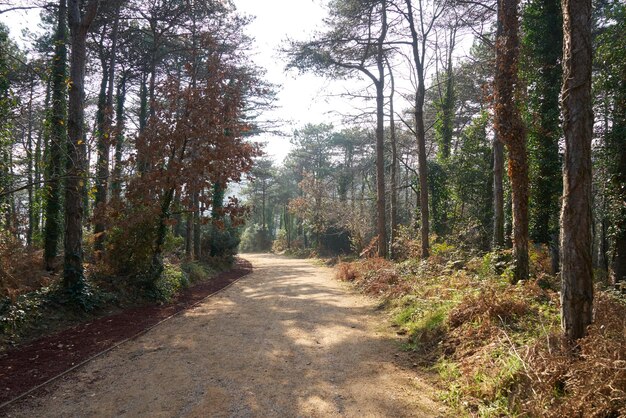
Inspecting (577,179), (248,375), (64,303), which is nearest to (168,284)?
(64,303)

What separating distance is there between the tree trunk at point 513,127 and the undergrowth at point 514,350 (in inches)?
24.2

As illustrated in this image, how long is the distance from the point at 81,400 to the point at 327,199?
27.1m

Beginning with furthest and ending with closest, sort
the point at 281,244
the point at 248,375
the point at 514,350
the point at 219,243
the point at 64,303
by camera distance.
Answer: the point at 281,244
the point at 219,243
the point at 64,303
the point at 248,375
the point at 514,350

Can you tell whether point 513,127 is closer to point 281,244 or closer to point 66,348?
point 66,348

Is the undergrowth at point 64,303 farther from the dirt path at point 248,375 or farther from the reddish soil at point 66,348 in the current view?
the dirt path at point 248,375

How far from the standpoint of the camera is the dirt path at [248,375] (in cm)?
394

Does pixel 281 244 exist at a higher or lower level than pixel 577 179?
lower

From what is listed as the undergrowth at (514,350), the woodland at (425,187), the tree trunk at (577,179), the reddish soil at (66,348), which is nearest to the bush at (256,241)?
the woodland at (425,187)

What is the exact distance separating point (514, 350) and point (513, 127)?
5042 mm

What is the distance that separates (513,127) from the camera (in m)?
7.58

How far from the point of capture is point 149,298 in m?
9.51

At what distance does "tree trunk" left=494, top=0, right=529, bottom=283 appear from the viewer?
7.42 meters

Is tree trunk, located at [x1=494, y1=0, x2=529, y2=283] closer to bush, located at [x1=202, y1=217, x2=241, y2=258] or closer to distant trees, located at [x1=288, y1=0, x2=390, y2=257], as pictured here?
distant trees, located at [x1=288, y1=0, x2=390, y2=257]

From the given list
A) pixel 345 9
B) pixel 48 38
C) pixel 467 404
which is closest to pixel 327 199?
pixel 345 9
